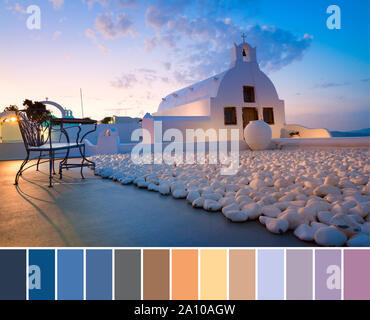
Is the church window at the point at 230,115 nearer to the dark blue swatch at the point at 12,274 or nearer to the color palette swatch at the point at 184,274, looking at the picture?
the color palette swatch at the point at 184,274

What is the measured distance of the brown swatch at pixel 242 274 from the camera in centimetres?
67

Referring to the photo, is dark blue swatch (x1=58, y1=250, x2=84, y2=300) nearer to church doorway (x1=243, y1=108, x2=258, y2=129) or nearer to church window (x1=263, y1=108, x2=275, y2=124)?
church doorway (x1=243, y1=108, x2=258, y2=129)

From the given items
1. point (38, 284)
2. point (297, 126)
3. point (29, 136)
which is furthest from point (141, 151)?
point (297, 126)

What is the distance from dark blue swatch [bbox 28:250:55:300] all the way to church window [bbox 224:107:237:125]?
1089cm

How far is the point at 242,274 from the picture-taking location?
2.28 feet

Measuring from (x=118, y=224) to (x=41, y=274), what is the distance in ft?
1.66

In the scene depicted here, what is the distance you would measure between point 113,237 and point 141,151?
18.1ft

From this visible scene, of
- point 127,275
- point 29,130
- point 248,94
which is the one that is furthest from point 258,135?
point 248,94

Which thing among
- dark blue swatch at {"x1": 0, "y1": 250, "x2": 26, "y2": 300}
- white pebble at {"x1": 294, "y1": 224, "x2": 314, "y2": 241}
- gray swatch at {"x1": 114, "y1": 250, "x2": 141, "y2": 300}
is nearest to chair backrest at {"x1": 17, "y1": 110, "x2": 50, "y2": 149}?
dark blue swatch at {"x1": 0, "y1": 250, "x2": 26, "y2": 300}

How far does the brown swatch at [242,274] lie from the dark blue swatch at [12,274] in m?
0.66

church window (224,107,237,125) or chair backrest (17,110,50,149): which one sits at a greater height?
church window (224,107,237,125)

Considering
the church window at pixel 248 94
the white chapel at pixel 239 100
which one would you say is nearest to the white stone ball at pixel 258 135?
the white chapel at pixel 239 100

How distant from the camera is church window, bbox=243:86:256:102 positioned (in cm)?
1168
